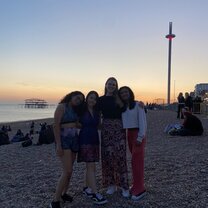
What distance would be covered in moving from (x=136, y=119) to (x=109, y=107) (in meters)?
0.48

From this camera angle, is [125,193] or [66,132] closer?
[66,132]

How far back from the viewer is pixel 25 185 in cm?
743

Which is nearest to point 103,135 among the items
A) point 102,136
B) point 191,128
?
point 102,136

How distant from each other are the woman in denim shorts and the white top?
2.49 ft

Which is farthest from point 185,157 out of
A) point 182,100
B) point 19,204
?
point 182,100

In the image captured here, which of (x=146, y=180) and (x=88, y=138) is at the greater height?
(x=88, y=138)

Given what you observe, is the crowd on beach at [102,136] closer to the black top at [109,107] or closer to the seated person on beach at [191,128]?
the black top at [109,107]

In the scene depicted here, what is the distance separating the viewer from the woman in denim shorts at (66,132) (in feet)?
18.1

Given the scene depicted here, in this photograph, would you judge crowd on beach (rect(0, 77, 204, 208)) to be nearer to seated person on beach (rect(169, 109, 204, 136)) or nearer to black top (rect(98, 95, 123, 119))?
black top (rect(98, 95, 123, 119))

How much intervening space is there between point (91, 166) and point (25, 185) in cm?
215

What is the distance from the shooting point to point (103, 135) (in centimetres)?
600

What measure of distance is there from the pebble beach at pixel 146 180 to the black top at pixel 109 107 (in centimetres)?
138

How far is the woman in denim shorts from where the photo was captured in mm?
5508

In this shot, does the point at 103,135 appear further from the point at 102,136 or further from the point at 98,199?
the point at 98,199
